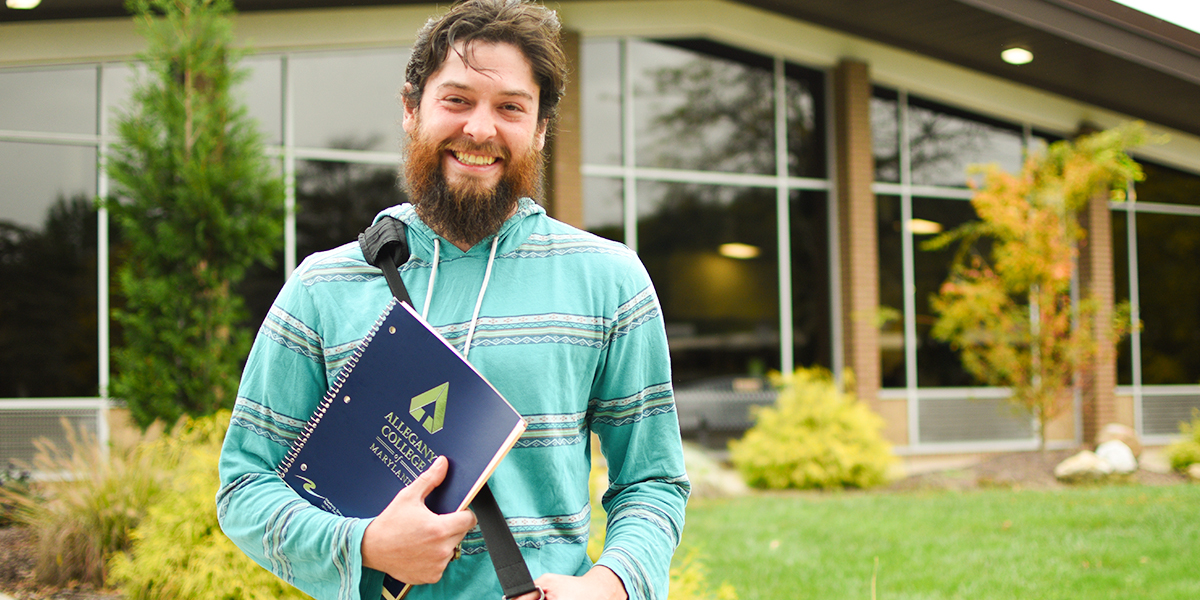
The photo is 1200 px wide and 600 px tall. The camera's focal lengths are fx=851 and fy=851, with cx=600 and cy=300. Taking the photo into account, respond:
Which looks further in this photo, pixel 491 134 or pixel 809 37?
pixel 809 37

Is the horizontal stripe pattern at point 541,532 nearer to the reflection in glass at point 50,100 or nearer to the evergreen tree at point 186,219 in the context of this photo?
the evergreen tree at point 186,219

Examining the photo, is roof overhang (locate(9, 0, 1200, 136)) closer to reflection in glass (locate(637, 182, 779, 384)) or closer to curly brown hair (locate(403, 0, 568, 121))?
reflection in glass (locate(637, 182, 779, 384))

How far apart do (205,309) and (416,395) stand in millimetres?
6154

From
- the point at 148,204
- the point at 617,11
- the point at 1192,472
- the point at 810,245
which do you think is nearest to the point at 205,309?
Answer: the point at 148,204

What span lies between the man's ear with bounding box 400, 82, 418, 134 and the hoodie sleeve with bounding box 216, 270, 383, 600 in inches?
14.8

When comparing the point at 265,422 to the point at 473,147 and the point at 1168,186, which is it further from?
the point at 1168,186

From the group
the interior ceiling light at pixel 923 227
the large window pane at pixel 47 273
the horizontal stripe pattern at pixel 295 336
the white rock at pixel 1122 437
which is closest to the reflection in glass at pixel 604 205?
the interior ceiling light at pixel 923 227

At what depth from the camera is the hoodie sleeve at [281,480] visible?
1283 mm

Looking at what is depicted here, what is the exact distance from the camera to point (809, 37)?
11375 millimetres

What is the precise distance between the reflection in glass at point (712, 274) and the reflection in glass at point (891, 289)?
1.54 metres

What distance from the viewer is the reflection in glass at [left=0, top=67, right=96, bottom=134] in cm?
895

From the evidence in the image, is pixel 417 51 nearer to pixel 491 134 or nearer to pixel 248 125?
pixel 491 134

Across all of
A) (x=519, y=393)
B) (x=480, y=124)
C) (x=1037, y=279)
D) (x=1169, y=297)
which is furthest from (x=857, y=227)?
(x=519, y=393)

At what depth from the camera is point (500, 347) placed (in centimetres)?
139
